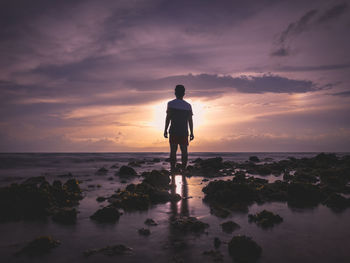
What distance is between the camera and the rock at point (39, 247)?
2260 millimetres

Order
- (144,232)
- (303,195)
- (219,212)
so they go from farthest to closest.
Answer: (303,195), (219,212), (144,232)

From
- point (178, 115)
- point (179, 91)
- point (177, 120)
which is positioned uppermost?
point (179, 91)

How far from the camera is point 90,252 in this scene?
226 cm

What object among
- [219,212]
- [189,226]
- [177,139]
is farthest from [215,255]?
[177,139]

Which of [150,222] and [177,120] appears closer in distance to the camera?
[150,222]

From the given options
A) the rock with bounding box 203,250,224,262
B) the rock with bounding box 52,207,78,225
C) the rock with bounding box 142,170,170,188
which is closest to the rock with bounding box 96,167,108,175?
the rock with bounding box 142,170,170,188

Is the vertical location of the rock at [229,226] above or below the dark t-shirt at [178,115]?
below

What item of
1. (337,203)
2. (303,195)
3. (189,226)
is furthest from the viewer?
(303,195)

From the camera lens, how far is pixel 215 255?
2195 mm

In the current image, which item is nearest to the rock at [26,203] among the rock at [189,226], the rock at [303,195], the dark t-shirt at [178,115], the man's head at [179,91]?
the rock at [189,226]

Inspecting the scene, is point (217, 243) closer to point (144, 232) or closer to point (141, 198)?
point (144, 232)

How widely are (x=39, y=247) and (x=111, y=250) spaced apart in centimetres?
72

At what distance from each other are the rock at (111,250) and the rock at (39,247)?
42cm

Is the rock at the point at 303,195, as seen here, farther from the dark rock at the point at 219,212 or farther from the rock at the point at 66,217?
the rock at the point at 66,217
